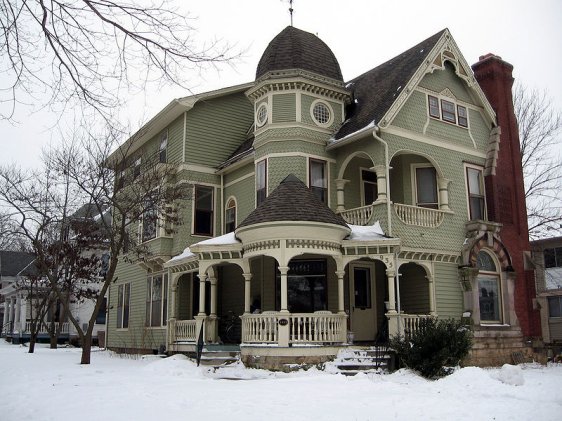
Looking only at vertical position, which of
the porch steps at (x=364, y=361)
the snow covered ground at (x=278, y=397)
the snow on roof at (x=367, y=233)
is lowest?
the snow covered ground at (x=278, y=397)

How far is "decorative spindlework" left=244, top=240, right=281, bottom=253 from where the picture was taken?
16.5 m

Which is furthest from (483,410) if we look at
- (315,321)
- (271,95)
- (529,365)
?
(271,95)

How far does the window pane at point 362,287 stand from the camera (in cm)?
1958

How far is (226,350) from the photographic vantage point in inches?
692

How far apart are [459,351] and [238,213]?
34.3 ft

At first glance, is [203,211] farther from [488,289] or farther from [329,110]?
[488,289]

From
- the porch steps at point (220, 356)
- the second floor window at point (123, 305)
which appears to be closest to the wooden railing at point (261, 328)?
the porch steps at point (220, 356)

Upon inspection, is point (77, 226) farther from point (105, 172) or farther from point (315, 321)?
point (315, 321)

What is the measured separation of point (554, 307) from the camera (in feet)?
113

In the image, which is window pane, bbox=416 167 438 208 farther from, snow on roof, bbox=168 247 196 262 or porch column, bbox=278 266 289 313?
snow on roof, bbox=168 247 196 262

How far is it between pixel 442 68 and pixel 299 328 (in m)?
10.7

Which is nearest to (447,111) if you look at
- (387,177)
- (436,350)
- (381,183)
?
(387,177)

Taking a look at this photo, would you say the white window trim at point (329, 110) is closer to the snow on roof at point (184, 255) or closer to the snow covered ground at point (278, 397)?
the snow on roof at point (184, 255)

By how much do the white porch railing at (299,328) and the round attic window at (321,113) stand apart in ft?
24.1
